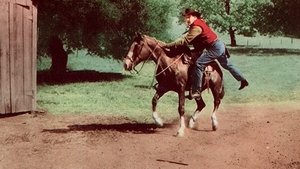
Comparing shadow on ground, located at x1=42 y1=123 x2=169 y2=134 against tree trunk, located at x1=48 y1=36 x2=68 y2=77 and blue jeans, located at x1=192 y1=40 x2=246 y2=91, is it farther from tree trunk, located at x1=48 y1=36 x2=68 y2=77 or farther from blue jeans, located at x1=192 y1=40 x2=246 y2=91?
tree trunk, located at x1=48 y1=36 x2=68 y2=77

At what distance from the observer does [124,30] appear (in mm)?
21203

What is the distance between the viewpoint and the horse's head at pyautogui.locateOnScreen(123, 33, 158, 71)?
1119 centimetres

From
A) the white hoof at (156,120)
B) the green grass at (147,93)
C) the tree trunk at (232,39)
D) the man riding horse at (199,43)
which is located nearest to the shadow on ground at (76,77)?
the green grass at (147,93)

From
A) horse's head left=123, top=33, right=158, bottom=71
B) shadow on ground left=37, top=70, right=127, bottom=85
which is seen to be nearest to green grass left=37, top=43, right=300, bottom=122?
shadow on ground left=37, top=70, right=127, bottom=85

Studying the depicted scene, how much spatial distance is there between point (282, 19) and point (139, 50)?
11371 mm

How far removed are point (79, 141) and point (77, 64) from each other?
17949 mm

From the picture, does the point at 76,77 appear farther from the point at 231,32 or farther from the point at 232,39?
the point at 232,39

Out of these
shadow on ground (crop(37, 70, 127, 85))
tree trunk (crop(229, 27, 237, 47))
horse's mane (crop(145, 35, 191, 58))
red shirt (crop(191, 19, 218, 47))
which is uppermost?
red shirt (crop(191, 19, 218, 47))

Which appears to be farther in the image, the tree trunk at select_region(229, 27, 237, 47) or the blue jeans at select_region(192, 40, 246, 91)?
the tree trunk at select_region(229, 27, 237, 47)

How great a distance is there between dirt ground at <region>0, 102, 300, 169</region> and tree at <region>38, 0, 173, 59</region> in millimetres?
7059

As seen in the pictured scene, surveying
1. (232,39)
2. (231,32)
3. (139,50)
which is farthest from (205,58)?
(232,39)

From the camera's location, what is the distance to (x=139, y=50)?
1126 centimetres

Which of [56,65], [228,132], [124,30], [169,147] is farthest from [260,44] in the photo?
[169,147]

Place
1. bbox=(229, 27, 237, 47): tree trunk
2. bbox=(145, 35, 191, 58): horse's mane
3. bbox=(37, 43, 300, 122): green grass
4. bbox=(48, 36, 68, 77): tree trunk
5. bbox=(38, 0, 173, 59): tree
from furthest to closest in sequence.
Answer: bbox=(229, 27, 237, 47): tree trunk < bbox=(48, 36, 68, 77): tree trunk < bbox=(38, 0, 173, 59): tree < bbox=(37, 43, 300, 122): green grass < bbox=(145, 35, 191, 58): horse's mane
